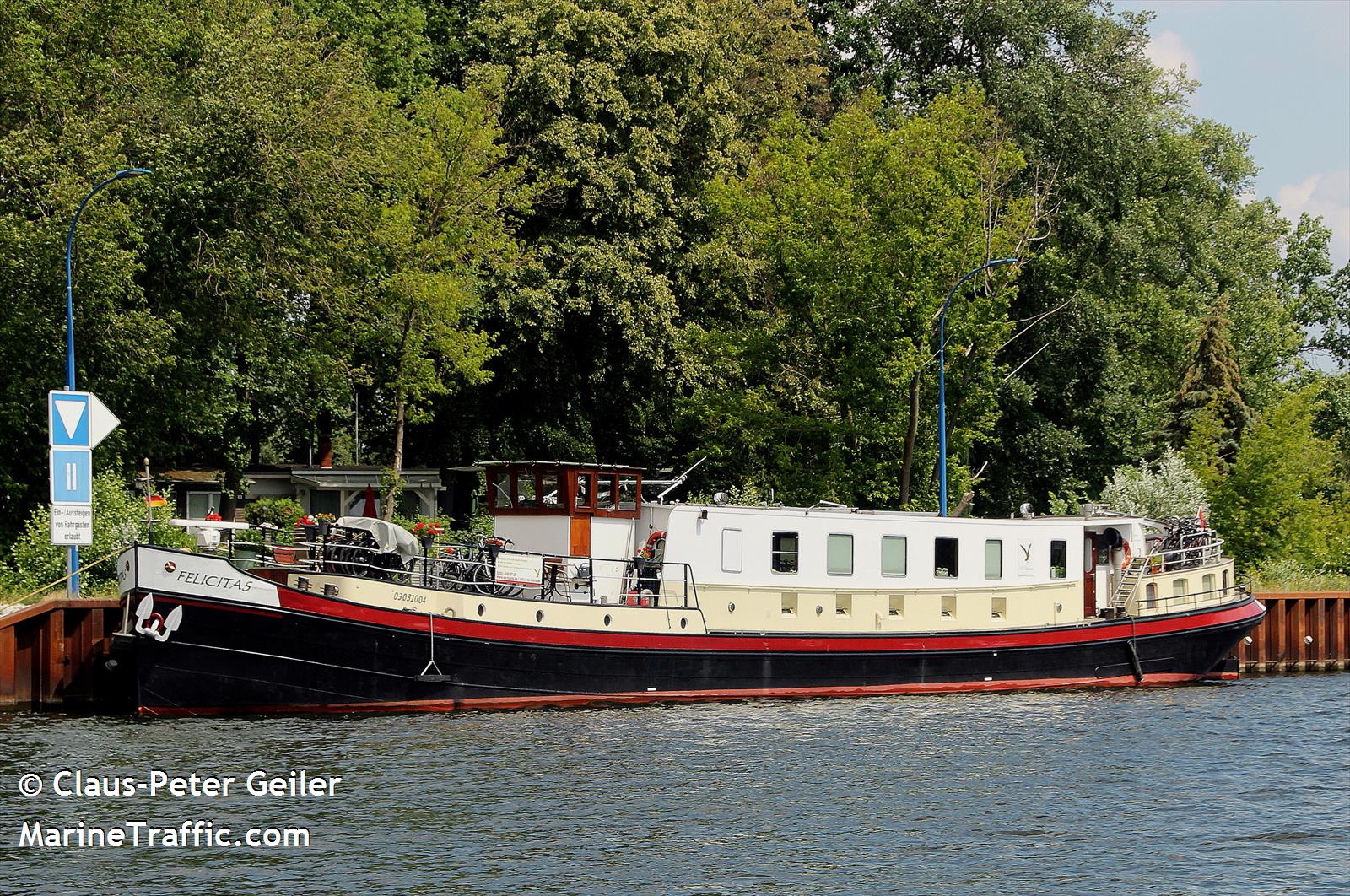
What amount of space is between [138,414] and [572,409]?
18543mm

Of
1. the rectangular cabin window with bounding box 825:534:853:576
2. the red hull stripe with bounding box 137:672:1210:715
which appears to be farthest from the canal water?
the rectangular cabin window with bounding box 825:534:853:576

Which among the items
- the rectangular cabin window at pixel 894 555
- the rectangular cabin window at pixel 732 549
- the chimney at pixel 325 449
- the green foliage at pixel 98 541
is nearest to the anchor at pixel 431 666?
the rectangular cabin window at pixel 732 549

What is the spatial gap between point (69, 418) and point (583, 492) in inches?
404

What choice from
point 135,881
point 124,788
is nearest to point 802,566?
point 124,788

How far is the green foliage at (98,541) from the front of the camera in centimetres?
3319

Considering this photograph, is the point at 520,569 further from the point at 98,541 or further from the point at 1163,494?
the point at 1163,494

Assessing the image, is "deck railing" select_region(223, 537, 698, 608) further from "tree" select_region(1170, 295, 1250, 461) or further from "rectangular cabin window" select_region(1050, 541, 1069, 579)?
"tree" select_region(1170, 295, 1250, 461)

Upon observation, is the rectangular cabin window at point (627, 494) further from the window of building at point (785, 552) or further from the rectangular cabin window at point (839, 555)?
the rectangular cabin window at point (839, 555)

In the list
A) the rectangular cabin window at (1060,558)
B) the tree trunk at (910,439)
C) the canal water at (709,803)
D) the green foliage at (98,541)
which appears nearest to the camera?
the canal water at (709,803)

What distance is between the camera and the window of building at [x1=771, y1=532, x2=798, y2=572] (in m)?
33.4

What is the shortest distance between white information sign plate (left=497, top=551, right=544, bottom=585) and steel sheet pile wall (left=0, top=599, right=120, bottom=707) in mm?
7315

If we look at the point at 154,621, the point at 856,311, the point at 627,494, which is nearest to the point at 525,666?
the point at 627,494

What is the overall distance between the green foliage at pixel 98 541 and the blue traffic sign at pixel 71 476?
2.15m

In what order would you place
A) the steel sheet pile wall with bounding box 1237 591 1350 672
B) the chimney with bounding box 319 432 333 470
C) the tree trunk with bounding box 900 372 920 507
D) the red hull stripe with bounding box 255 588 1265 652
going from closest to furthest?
1. the red hull stripe with bounding box 255 588 1265 652
2. the steel sheet pile wall with bounding box 1237 591 1350 672
3. the tree trunk with bounding box 900 372 920 507
4. the chimney with bounding box 319 432 333 470
